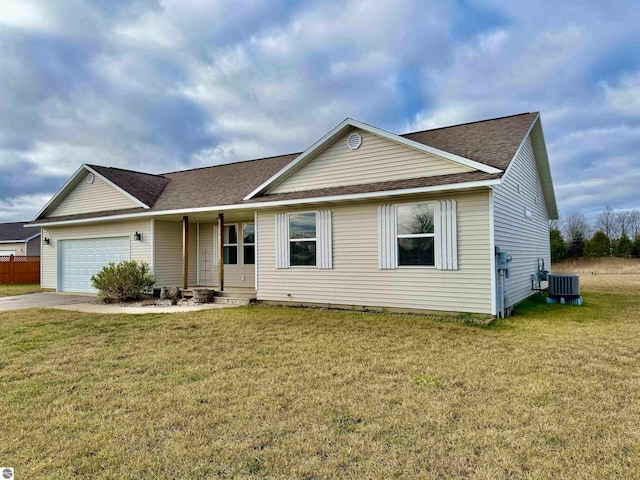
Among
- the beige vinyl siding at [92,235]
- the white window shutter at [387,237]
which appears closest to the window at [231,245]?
the beige vinyl siding at [92,235]

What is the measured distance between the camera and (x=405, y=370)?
190 inches

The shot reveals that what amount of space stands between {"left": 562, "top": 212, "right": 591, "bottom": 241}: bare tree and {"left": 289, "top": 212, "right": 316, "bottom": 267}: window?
37.3 m

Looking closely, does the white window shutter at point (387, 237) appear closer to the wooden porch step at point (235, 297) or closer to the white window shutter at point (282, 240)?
the white window shutter at point (282, 240)

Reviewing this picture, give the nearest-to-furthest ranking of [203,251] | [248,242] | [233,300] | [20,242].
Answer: [233,300], [248,242], [203,251], [20,242]

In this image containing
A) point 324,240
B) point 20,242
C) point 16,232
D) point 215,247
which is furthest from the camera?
point 16,232

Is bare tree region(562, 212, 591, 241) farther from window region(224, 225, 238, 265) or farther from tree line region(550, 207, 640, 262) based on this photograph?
window region(224, 225, 238, 265)

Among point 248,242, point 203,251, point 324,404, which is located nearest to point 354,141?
point 248,242

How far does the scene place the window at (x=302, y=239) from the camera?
33.8ft

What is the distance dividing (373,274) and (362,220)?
1346 millimetres

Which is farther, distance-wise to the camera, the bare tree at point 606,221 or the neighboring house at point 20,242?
the bare tree at point 606,221

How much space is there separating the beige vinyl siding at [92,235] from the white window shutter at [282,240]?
17.6 feet

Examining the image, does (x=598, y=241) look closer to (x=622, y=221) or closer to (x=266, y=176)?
(x=622, y=221)

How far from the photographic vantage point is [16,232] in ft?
101

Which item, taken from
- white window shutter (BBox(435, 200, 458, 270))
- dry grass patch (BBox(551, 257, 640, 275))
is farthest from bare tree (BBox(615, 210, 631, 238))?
white window shutter (BBox(435, 200, 458, 270))
